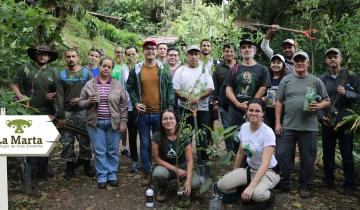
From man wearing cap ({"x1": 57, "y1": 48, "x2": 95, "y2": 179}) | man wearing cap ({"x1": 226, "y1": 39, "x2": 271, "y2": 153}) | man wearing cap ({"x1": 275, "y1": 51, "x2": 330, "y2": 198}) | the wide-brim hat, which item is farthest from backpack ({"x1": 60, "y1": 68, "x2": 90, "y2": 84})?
man wearing cap ({"x1": 275, "y1": 51, "x2": 330, "y2": 198})

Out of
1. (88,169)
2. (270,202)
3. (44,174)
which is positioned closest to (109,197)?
(88,169)

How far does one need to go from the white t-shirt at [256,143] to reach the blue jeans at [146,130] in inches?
53.4

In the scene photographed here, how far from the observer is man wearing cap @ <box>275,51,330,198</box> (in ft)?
17.2

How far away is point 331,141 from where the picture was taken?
5.69 metres

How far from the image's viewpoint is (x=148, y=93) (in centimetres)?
568

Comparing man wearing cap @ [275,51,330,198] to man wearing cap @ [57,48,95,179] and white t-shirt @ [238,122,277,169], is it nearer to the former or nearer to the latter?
white t-shirt @ [238,122,277,169]

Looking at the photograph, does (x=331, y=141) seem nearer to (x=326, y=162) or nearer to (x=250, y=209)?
(x=326, y=162)

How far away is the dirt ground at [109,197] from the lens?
515 centimetres

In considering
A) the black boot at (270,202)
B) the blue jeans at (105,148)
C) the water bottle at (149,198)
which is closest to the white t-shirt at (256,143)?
the black boot at (270,202)

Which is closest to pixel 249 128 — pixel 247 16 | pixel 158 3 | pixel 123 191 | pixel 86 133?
pixel 123 191

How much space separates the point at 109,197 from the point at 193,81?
6.46 feet

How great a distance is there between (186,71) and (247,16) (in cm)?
376

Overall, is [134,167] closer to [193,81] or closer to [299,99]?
[193,81]

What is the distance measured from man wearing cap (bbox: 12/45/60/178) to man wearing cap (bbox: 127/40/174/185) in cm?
108
